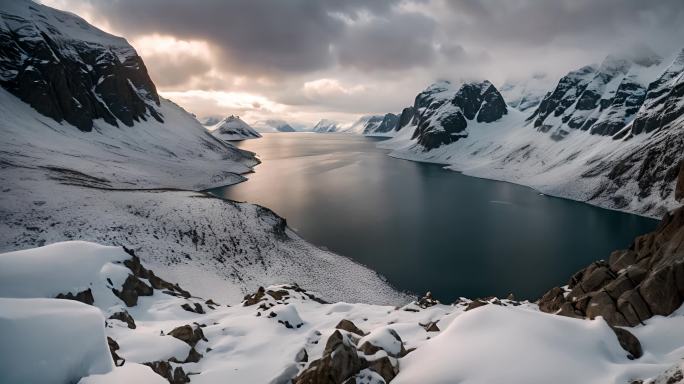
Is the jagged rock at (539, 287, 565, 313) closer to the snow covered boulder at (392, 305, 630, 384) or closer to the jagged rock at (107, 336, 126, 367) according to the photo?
the snow covered boulder at (392, 305, 630, 384)

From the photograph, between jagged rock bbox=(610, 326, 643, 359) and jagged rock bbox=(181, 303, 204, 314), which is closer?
jagged rock bbox=(610, 326, 643, 359)

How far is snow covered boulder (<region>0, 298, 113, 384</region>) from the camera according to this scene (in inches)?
338

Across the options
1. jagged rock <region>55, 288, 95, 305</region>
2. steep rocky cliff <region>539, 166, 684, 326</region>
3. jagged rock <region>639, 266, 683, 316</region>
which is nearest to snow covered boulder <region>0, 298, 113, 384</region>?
jagged rock <region>55, 288, 95, 305</region>

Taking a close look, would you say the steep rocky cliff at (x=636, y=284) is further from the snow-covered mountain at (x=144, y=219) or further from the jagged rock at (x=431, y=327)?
the snow-covered mountain at (x=144, y=219)

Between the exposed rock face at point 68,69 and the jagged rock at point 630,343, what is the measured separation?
13880cm

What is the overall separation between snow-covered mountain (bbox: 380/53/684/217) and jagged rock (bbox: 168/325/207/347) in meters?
96.8

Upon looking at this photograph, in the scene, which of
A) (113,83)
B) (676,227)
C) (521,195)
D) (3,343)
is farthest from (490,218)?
(113,83)

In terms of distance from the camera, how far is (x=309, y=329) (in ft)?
69.4

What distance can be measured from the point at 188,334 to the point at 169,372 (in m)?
3.34

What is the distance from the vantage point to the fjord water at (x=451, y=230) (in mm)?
46441

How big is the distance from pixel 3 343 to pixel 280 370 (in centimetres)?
1010

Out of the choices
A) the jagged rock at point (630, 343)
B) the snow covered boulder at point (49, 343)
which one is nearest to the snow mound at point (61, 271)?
the snow covered boulder at point (49, 343)

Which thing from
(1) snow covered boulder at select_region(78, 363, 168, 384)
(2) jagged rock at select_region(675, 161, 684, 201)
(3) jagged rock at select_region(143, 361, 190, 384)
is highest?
(2) jagged rock at select_region(675, 161, 684, 201)

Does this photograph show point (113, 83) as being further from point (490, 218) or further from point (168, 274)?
point (490, 218)
